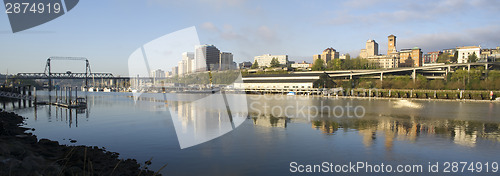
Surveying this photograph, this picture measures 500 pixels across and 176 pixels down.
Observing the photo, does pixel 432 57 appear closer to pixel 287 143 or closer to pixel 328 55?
pixel 328 55

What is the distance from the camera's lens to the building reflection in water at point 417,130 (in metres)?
16.7

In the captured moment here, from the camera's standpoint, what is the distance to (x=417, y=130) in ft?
64.5

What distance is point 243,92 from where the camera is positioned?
303 feet

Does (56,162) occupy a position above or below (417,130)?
above

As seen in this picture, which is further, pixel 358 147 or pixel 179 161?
pixel 358 147

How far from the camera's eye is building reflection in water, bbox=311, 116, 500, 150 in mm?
16719

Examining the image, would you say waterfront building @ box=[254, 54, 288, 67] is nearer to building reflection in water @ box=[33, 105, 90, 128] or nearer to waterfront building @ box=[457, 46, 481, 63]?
waterfront building @ box=[457, 46, 481, 63]

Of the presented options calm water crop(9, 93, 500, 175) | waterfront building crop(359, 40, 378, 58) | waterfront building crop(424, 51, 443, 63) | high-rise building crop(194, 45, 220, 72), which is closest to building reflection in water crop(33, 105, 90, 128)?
calm water crop(9, 93, 500, 175)

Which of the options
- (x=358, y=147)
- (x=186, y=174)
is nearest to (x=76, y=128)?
(x=186, y=174)

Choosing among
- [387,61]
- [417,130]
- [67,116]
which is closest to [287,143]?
[417,130]

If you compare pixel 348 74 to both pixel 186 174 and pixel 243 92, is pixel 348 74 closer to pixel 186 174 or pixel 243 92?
pixel 243 92

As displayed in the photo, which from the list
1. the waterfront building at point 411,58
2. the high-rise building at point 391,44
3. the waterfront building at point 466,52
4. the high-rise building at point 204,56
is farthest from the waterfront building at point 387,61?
the high-rise building at point 204,56

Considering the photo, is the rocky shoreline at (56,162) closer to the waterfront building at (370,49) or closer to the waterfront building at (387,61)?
the waterfront building at (387,61)

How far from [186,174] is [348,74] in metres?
82.7
